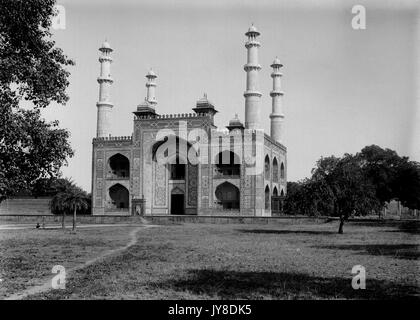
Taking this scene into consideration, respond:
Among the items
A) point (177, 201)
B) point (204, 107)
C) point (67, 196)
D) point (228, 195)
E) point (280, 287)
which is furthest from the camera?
point (177, 201)

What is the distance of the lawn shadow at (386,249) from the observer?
14.3m

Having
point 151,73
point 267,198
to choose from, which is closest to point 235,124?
point 267,198

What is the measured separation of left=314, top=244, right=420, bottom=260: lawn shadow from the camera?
14.3m

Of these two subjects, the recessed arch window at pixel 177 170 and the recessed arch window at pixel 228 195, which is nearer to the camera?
the recessed arch window at pixel 228 195

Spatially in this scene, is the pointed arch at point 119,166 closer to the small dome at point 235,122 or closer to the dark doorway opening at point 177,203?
the dark doorway opening at point 177,203

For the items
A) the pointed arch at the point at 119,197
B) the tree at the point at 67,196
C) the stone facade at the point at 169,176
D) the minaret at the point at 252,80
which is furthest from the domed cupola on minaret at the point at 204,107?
the tree at the point at 67,196

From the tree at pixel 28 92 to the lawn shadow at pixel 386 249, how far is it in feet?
31.4

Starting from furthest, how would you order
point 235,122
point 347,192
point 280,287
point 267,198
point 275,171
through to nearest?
1. point 275,171
2. point 267,198
3. point 235,122
4. point 347,192
5. point 280,287

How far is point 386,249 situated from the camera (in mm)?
16094

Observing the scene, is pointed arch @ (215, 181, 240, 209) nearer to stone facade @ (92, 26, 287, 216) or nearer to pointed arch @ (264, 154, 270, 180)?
stone facade @ (92, 26, 287, 216)

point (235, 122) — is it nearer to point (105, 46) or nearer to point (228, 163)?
point (228, 163)

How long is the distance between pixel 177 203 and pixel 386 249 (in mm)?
32689

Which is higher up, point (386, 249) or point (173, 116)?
point (173, 116)
